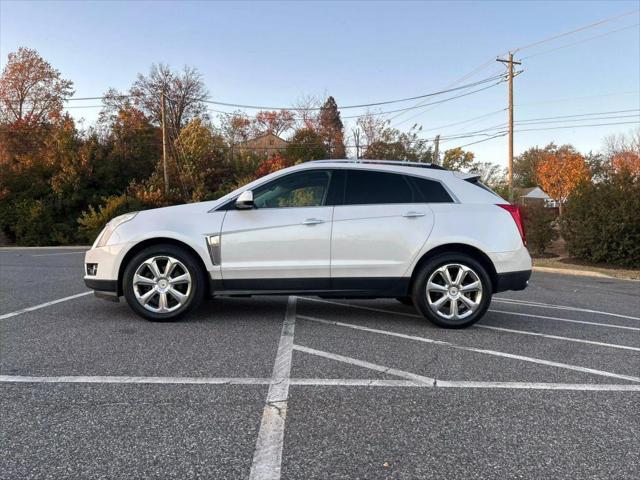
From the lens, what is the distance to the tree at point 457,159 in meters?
40.9

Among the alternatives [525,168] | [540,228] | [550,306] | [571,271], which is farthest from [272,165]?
[525,168]

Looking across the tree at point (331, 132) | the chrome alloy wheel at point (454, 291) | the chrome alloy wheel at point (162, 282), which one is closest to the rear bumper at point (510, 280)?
the chrome alloy wheel at point (454, 291)

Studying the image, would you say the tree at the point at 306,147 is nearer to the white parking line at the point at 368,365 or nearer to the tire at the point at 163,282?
the tire at the point at 163,282

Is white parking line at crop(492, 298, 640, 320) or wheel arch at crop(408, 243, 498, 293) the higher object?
wheel arch at crop(408, 243, 498, 293)

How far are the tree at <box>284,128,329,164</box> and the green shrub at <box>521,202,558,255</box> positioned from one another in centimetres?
2254

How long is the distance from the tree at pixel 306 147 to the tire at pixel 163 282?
34211 millimetres

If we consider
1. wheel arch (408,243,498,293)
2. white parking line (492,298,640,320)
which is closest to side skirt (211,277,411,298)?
wheel arch (408,243,498,293)

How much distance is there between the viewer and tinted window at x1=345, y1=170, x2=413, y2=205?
5.39 meters

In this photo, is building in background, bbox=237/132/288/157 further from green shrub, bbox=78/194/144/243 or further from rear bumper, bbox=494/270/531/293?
rear bumper, bbox=494/270/531/293

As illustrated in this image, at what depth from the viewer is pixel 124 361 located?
13.0 feet

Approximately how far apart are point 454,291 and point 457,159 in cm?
4155

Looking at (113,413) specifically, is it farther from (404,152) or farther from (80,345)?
(404,152)

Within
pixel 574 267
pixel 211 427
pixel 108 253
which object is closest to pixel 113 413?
pixel 211 427

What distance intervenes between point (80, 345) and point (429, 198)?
149 inches
